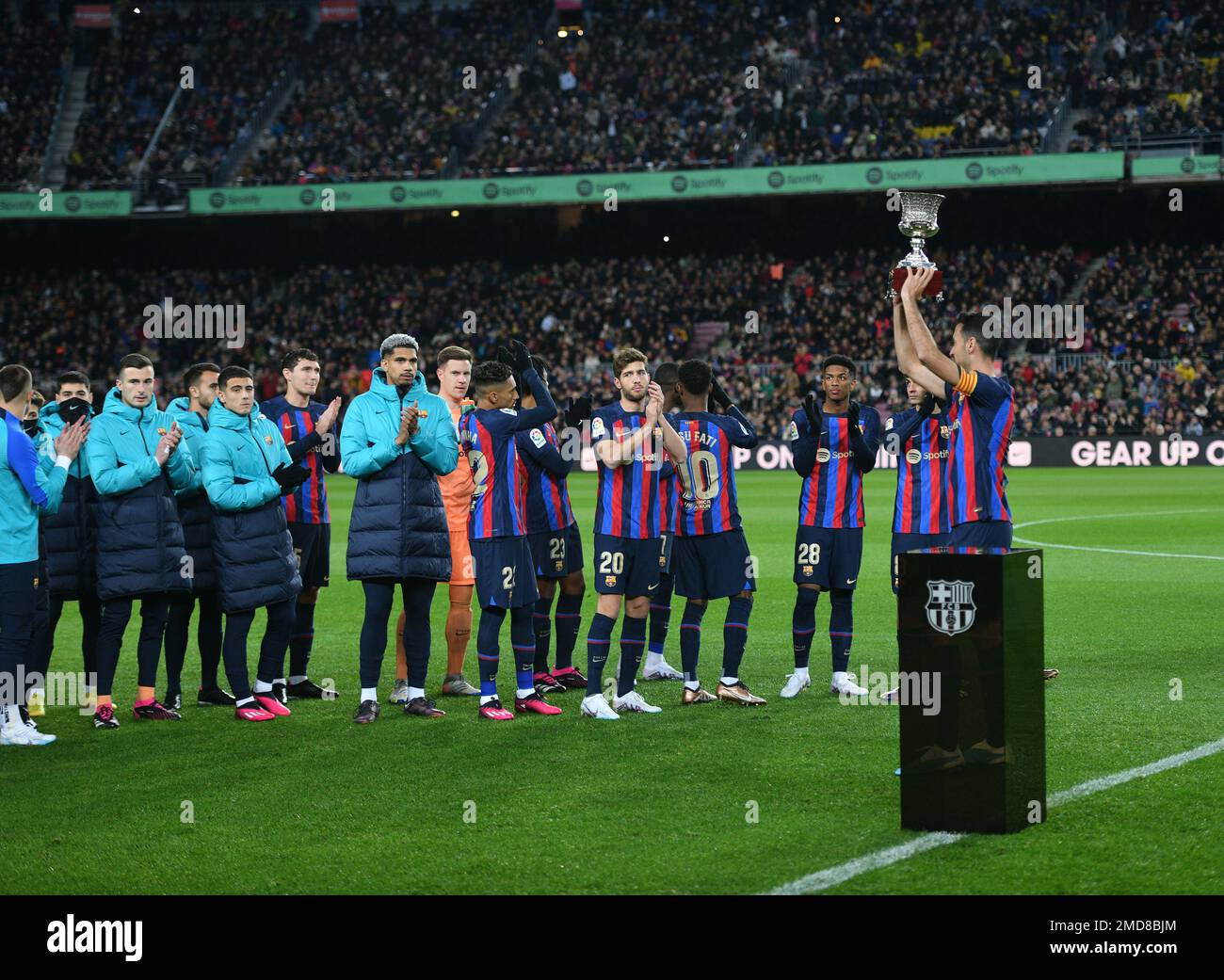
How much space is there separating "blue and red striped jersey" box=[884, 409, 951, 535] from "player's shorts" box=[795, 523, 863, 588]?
1.11 feet

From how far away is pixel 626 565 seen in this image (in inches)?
319

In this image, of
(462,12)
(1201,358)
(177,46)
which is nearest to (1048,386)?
(1201,358)

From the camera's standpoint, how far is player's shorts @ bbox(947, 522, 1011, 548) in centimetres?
749

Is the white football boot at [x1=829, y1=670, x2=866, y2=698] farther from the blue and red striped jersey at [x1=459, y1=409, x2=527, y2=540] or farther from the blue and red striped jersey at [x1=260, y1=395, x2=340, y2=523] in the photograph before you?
the blue and red striped jersey at [x1=260, y1=395, x2=340, y2=523]

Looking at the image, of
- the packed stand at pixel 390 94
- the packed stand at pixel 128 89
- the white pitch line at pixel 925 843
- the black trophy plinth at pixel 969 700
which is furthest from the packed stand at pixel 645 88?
the black trophy plinth at pixel 969 700

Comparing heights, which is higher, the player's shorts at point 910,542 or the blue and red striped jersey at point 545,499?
the blue and red striped jersey at point 545,499

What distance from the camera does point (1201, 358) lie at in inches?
1415

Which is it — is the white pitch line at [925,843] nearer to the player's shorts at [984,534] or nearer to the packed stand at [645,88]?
the player's shorts at [984,534]

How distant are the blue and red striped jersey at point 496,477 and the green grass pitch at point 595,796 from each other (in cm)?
113

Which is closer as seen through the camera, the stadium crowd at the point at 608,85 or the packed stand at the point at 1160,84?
the packed stand at the point at 1160,84

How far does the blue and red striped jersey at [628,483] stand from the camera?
803 cm

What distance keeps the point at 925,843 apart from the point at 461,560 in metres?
4.78

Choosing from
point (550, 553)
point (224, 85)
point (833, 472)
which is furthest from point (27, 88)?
point (833, 472)

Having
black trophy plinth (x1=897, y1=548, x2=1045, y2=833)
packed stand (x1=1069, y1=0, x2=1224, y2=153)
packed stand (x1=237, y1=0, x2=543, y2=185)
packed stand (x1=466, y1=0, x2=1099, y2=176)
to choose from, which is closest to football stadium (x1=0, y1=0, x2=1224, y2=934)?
black trophy plinth (x1=897, y1=548, x2=1045, y2=833)
